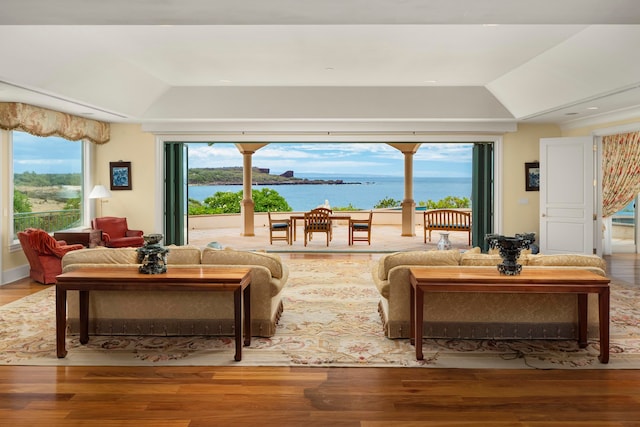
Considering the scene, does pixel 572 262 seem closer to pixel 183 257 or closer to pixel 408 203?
pixel 183 257

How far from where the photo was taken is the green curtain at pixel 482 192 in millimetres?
9656

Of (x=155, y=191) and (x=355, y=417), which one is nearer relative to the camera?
(x=355, y=417)

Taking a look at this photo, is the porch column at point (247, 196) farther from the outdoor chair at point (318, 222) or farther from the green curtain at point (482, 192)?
the green curtain at point (482, 192)

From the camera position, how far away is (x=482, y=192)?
976 cm

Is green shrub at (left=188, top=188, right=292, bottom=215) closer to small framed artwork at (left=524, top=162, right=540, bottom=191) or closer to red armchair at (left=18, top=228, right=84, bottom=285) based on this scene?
red armchair at (left=18, top=228, right=84, bottom=285)

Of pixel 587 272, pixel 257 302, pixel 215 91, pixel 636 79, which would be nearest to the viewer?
pixel 587 272

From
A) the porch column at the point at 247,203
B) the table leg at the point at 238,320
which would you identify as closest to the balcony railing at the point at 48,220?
the porch column at the point at 247,203

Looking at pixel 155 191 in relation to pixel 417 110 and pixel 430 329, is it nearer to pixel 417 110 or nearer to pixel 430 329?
pixel 417 110

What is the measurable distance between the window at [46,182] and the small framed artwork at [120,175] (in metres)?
0.53

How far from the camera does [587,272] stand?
3955mm

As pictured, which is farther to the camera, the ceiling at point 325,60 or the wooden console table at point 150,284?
the wooden console table at point 150,284

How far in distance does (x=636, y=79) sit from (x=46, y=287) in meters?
7.56

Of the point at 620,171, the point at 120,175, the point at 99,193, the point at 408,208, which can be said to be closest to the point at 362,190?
the point at 408,208

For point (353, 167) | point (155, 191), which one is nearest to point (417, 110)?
point (155, 191)
